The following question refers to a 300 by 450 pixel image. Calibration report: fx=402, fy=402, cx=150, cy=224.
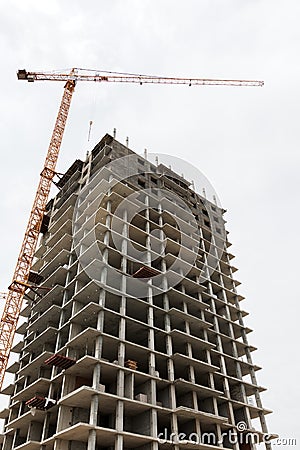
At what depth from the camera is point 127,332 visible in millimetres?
43781

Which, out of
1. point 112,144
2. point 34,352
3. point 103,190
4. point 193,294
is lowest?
point 34,352

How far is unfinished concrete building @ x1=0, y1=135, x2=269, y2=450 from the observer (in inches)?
1436

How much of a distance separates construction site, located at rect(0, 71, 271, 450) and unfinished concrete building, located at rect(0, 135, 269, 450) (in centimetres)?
15

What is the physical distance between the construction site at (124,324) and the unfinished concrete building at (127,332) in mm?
153

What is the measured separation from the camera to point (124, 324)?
3994 centimetres

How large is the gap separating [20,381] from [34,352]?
145 inches

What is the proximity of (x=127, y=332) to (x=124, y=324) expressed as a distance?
4255 mm

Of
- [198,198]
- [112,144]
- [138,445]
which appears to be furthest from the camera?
[198,198]

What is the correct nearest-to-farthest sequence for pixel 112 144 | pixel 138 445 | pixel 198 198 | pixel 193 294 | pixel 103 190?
1. pixel 138 445
2. pixel 103 190
3. pixel 193 294
4. pixel 112 144
5. pixel 198 198

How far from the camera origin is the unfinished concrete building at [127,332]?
36.5 metres

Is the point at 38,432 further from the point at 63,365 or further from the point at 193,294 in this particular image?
the point at 193,294

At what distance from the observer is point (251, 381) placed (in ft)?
175

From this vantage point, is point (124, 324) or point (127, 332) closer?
point (124, 324)

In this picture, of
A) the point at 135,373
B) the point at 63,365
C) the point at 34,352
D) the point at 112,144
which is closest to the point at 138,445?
the point at 135,373
